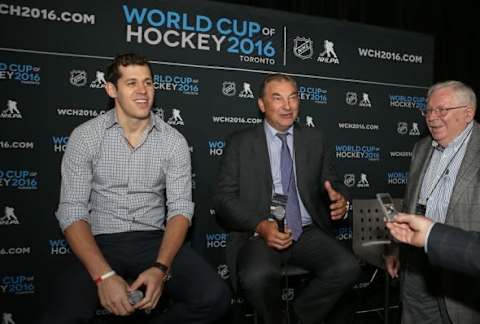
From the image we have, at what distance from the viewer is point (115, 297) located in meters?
1.65

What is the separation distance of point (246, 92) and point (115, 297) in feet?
6.72

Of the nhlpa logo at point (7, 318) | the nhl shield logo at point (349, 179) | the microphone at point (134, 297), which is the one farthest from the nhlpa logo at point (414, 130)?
the nhlpa logo at point (7, 318)

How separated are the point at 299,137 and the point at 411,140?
1.90 metres

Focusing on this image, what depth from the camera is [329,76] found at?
352 centimetres

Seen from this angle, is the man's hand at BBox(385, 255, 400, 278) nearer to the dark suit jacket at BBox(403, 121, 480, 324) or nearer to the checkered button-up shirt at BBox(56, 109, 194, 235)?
the dark suit jacket at BBox(403, 121, 480, 324)

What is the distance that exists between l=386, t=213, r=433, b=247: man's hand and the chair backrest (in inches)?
58.7

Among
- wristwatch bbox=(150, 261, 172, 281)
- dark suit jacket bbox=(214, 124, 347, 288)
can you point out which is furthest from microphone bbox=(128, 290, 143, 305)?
dark suit jacket bbox=(214, 124, 347, 288)

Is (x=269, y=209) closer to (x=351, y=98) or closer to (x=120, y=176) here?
(x=120, y=176)

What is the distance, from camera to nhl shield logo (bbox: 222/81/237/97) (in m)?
3.15

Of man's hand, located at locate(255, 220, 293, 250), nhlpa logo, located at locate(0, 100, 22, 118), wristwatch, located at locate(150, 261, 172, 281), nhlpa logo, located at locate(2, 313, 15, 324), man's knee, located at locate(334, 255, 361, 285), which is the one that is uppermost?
nhlpa logo, located at locate(0, 100, 22, 118)

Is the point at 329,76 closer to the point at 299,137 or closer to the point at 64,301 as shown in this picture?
→ the point at 299,137

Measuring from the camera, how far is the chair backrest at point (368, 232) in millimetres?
2949

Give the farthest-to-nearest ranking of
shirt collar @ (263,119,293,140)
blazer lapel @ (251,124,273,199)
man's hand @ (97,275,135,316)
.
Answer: shirt collar @ (263,119,293,140), blazer lapel @ (251,124,273,199), man's hand @ (97,275,135,316)

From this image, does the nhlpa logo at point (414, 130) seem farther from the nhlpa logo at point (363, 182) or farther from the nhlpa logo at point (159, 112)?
the nhlpa logo at point (159, 112)
